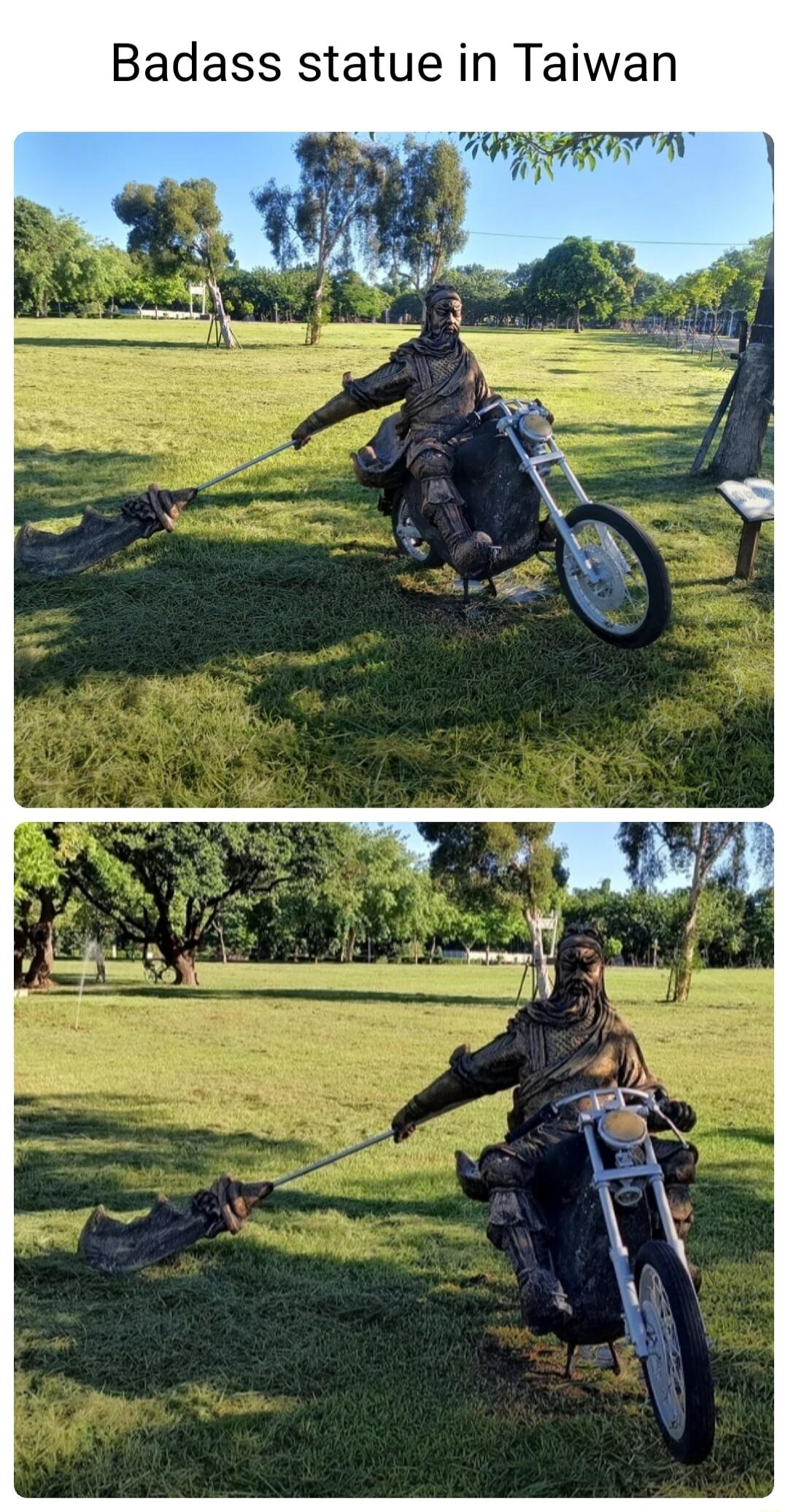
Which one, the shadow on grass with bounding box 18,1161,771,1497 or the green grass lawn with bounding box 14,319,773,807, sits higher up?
the green grass lawn with bounding box 14,319,773,807

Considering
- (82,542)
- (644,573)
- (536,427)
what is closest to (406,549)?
(536,427)

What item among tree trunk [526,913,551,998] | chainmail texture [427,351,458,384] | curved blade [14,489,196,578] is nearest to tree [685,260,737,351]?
chainmail texture [427,351,458,384]

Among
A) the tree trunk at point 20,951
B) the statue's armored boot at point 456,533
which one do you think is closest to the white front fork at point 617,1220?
the statue's armored boot at point 456,533

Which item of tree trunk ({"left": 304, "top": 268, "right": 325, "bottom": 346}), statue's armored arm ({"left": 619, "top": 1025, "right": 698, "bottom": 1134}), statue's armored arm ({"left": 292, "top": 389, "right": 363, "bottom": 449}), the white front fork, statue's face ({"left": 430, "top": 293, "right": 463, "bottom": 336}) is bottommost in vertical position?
the white front fork

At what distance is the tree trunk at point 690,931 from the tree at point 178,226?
586 cm

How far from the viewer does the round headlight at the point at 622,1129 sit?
3.37 m

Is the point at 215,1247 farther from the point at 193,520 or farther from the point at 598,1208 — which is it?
the point at 193,520

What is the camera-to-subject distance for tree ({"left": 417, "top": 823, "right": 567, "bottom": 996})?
7.89m

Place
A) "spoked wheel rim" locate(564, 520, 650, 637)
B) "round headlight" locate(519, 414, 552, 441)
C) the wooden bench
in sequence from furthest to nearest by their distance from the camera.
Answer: the wooden bench < "round headlight" locate(519, 414, 552, 441) < "spoked wheel rim" locate(564, 520, 650, 637)

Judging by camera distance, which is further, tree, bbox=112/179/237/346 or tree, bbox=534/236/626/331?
tree, bbox=534/236/626/331

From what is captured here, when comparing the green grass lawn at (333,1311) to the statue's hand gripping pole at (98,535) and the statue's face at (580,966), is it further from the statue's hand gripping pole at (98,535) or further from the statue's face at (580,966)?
the statue's hand gripping pole at (98,535)

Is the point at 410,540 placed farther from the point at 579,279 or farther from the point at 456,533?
the point at 579,279

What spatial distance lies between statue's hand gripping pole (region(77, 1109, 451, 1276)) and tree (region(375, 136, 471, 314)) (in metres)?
6.44

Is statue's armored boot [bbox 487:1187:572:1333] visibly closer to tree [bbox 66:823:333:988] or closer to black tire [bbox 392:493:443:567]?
black tire [bbox 392:493:443:567]
